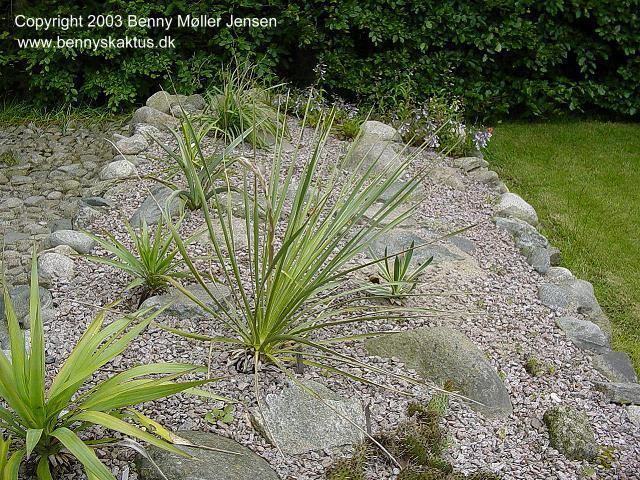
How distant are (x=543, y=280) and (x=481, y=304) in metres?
0.59

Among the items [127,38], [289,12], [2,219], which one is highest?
[289,12]

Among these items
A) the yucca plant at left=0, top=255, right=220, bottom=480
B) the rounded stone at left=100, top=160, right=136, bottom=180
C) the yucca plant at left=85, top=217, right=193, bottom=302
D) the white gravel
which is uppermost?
the yucca plant at left=0, top=255, right=220, bottom=480

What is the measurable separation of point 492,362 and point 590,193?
8.98ft

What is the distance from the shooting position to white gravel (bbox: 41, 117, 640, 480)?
2484mm

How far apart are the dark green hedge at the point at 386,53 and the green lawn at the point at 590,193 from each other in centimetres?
39

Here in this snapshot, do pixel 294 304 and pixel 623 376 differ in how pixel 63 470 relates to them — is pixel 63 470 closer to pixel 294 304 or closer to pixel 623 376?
pixel 294 304

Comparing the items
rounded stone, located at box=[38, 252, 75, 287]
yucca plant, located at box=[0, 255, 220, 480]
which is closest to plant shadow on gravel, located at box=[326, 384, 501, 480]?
yucca plant, located at box=[0, 255, 220, 480]

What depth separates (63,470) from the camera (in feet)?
7.22

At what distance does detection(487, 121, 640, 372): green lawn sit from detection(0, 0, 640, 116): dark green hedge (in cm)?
39

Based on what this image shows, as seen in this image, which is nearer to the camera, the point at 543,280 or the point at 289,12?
the point at 543,280

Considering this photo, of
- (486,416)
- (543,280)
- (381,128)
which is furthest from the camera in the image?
(381,128)

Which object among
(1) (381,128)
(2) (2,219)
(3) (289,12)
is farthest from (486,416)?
(3) (289,12)

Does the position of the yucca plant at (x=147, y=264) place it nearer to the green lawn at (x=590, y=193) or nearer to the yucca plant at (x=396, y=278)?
the yucca plant at (x=396, y=278)

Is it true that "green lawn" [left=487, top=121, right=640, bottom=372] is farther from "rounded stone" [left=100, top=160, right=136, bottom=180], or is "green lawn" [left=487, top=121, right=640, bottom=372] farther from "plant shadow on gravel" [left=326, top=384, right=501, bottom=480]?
"rounded stone" [left=100, top=160, right=136, bottom=180]
